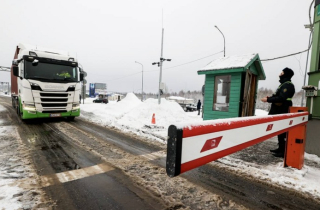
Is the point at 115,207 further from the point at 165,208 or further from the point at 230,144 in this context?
the point at 230,144

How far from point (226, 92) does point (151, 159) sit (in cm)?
676

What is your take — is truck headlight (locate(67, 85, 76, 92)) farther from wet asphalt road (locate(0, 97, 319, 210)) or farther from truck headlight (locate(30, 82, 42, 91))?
wet asphalt road (locate(0, 97, 319, 210))

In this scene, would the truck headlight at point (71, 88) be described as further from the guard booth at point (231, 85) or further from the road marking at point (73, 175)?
the guard booth at point (231, 85)

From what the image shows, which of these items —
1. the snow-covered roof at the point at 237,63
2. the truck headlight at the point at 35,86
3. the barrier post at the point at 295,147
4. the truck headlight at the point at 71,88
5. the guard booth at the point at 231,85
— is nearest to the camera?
the barrier post at the point at 295,147

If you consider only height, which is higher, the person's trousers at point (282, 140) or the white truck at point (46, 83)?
the white truck at point (46, 83)

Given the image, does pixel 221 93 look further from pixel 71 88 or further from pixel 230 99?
pixel 71 88

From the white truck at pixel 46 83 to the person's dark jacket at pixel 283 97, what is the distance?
8.62 meters

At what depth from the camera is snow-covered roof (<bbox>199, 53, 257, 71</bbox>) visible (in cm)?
796

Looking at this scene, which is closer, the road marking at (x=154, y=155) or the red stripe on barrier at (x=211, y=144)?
the red stripe on barrier at (x=211, y=144)

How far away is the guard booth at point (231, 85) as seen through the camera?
8.01 meters

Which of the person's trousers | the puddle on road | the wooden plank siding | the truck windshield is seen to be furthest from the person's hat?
the truck windshield

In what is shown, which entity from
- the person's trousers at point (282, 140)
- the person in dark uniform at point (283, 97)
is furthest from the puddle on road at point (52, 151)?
the person's trousers at point (282, 140)

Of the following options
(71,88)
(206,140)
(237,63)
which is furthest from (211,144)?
(71,88)

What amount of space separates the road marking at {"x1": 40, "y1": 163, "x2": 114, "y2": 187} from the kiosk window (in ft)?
23.6
